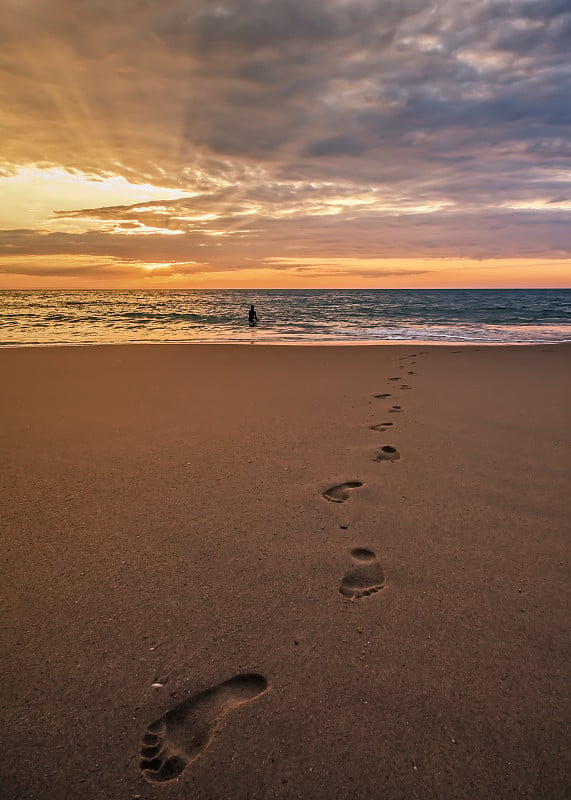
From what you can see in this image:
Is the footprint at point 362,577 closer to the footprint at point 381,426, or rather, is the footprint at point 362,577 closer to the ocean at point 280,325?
the footprint at point 381,426

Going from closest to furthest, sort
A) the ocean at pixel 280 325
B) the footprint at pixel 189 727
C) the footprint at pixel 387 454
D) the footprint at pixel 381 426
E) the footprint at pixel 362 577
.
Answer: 1. the footprint at pixel 189 727
2. the footprint at pixel 362 577
3. the footprint at pixel 387 454
4. the footprint at pixel 381 426
5. the ocean at pixel 280 325

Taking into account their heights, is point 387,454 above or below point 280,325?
above

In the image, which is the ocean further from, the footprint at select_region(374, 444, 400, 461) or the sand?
the sand

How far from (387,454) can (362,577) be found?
6.37 feet

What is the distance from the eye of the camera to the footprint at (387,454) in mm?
4281

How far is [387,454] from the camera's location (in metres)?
4.39

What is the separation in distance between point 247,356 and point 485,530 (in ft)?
30.3

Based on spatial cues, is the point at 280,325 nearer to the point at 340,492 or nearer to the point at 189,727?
the point at 340,492

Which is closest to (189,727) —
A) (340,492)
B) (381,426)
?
(340,492)

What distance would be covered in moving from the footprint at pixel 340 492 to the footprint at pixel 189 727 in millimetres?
1670

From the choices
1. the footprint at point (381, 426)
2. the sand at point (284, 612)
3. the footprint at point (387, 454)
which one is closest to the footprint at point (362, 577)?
the sand at point (284, 612)

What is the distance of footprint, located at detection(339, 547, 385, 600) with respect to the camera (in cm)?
247

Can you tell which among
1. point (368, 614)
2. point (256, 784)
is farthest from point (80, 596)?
point (368, 614)

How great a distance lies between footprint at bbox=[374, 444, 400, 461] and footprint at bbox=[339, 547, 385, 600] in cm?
155
